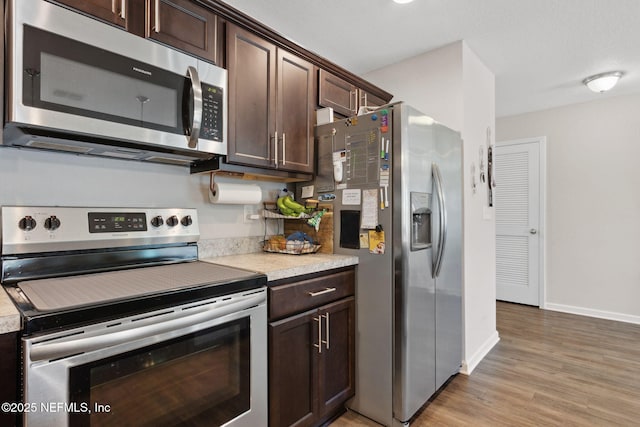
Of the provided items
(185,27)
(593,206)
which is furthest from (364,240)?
(593,206)

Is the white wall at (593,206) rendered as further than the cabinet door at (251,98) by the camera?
Yes

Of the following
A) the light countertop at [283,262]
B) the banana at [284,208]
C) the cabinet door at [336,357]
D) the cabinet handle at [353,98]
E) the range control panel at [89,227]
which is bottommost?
the cabinet door at [336,357]

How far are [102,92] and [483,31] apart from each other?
2397mm

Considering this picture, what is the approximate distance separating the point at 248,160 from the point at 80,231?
83 cm

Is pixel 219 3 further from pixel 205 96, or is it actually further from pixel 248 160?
pixel 248 160

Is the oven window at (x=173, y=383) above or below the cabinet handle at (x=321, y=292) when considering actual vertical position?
below

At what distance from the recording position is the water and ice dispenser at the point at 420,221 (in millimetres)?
1923

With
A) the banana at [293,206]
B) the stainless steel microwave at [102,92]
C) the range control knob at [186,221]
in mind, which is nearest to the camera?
the stainless steel microwave at [102,92]

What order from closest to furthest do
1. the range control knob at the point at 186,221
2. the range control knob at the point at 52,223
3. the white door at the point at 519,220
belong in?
the range control knob at the point at 52,223 < the range control knob at the point at 186,221 < the white door at the point at 519,220

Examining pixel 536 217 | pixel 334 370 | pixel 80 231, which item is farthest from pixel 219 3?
pixel 536 217

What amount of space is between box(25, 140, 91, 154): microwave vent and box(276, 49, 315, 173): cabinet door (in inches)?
37.4

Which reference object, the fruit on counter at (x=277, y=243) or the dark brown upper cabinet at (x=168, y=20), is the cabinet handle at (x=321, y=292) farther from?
the dark brown upper cabinet at (x=168, y=20)

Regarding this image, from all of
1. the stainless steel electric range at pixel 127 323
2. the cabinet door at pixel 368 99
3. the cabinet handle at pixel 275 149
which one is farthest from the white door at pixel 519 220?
the stainless steel electric range at pixel 127 323

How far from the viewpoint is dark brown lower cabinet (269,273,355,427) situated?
5.04 ft
